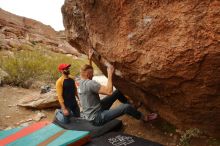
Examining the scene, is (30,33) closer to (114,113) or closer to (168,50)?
(114,113)

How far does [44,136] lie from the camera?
516 centimetres

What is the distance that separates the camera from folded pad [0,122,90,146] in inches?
187

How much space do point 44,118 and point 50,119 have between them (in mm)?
211

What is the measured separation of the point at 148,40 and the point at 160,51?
23cm

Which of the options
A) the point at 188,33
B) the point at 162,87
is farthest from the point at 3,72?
the point at 188,33

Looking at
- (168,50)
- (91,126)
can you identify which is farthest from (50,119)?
(168,50)

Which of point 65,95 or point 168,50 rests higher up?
point 168,50

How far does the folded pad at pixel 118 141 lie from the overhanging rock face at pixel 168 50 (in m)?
0.63

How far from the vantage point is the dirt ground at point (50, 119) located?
199 inches

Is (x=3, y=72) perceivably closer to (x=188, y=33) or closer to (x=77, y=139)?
(x=77, y=139)

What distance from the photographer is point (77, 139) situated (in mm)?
4711

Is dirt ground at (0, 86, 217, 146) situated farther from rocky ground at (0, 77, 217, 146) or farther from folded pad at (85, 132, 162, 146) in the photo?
folded pad at (85, 132, 162, 146)

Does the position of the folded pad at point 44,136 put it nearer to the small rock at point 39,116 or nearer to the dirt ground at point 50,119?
the dirt ground at point 50,119

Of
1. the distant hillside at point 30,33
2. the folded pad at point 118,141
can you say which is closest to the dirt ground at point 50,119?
the folded pad at point 118,141
